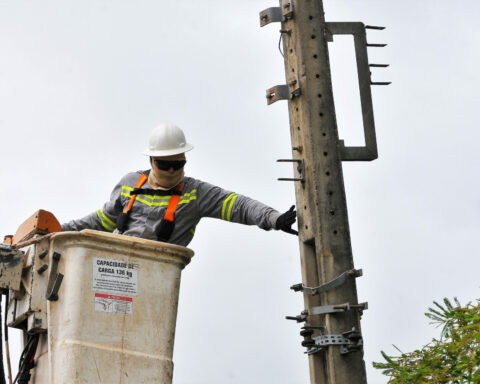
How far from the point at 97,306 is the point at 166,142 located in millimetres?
1870

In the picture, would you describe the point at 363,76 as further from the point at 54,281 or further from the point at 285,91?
the point at 54,281

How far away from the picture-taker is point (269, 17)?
26.8 ft

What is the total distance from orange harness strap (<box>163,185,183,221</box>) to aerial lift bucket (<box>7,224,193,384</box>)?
75cm

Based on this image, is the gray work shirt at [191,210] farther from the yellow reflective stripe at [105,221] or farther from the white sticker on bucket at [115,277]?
the white sticker on bucket at [115,277]

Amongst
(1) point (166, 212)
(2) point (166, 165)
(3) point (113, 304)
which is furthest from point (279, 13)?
(3) point (113, 304)

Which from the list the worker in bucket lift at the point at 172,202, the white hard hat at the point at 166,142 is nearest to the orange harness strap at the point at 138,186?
the worker in bucket lift at the point at 172,202

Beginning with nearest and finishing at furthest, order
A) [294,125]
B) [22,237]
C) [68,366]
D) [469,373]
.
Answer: [68,366] → [22,237] → [294,125] → [469,373]

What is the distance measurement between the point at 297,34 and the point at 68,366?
10.5ft

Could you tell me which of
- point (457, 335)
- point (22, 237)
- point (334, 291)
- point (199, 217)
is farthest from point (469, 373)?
point (22, 237)

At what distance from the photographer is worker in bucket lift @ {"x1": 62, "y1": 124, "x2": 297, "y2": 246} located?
7980 millimetres

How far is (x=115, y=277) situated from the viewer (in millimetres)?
7043

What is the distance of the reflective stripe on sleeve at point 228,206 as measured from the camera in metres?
8.15

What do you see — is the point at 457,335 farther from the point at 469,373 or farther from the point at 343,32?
the point at 343,32

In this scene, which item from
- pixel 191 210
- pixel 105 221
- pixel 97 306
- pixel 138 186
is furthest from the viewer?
pixel 105 221
